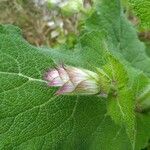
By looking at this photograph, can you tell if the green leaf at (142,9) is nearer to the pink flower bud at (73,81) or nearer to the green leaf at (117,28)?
the pink flower bud at (73,81)

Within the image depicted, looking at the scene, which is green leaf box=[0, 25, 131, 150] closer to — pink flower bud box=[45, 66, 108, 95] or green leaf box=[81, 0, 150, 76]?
pink flower bud box=[45, 66, 108, 95]

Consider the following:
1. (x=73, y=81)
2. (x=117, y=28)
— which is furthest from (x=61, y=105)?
→ (x=117, y=28)

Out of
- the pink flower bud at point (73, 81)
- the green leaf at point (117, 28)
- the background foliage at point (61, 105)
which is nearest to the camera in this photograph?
the pink flower bud at point (73, 81)

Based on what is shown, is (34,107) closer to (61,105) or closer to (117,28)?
(61,105)

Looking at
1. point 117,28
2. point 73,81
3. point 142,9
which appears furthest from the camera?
point 117,28

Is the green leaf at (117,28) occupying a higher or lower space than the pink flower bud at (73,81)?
lower

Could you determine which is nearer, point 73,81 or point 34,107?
point 73,81

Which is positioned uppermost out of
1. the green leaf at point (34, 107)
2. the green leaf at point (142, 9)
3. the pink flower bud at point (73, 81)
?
the green leaf at point (142, 9)

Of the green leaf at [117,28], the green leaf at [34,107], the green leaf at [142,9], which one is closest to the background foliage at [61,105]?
the green leaf at [34,107]

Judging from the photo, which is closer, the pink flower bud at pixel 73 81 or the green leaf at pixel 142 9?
the pink flower bud at pixel 73 81
